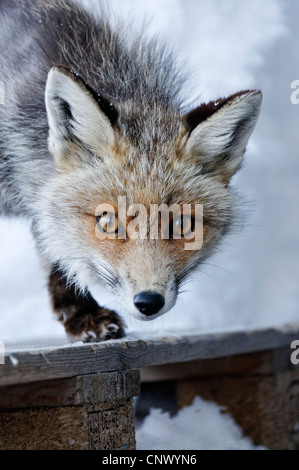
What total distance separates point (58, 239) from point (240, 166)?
94 cm

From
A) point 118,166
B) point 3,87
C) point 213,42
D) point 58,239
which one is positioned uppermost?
point 213,42

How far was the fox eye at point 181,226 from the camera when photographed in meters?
1.98

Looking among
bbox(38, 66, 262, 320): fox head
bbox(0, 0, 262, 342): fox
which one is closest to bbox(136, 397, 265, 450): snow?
bbox(0, 0, 262, 342): fox

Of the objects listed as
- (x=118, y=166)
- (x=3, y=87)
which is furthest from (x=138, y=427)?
(x=3, y=87)

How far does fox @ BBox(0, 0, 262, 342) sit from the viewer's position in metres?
1.98

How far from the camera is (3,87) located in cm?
255

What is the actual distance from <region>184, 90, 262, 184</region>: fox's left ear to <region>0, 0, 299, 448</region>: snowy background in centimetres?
28

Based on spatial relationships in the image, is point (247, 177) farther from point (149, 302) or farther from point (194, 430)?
point (149, 302)

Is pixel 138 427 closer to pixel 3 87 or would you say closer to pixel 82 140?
pixel 82 140

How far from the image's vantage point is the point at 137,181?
6.67 feet

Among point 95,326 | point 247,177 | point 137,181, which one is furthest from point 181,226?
point 247,177

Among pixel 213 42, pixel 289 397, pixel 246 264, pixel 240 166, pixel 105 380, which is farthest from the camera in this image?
pixel 246 264

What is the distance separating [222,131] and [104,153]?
1.68 ft

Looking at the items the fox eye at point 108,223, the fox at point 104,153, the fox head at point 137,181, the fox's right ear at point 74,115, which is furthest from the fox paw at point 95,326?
the fox's right ear at point 74,115
